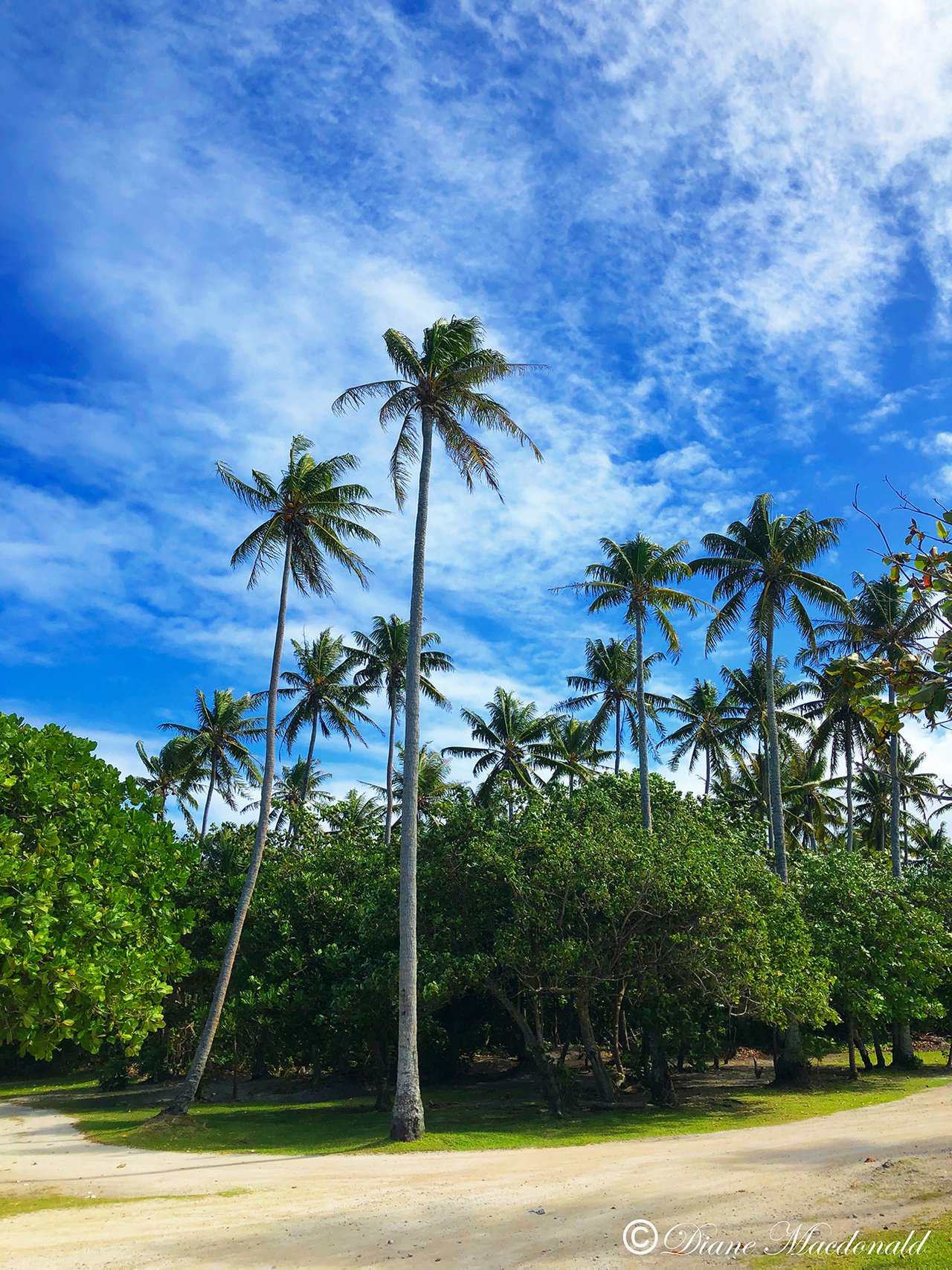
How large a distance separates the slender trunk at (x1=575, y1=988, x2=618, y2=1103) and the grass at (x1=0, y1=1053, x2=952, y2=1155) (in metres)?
0.73

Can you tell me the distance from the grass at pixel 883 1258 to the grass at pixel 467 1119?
390 inches

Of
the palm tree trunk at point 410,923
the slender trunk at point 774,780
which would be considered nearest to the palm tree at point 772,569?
the slender trunk at point 774,780

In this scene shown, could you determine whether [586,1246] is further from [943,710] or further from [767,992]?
[767,992]

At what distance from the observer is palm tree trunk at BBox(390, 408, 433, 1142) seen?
17766mm

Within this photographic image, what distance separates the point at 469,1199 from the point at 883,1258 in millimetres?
5512

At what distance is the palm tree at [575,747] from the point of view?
43.2m

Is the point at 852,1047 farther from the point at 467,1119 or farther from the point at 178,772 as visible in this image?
the point at 178,772

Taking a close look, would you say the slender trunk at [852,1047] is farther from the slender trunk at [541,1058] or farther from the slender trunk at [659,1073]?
the slender trunk at [541,1058]

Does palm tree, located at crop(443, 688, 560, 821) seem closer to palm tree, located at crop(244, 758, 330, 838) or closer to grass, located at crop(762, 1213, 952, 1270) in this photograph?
palm tree, located at crop(244, 758, 330, 838)

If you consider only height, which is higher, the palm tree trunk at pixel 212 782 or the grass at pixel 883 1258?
the palm tree trunk at pixel 212 782

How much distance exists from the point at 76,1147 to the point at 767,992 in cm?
1562

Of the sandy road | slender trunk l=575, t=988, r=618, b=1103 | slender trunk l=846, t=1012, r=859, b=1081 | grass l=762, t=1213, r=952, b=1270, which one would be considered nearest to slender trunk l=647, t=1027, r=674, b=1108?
slender trunk l=575, t=988, r=618, b=1103

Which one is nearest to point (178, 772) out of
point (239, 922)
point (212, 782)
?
point (212, 782)

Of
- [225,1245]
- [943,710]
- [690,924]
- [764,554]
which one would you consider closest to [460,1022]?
[690,924]
